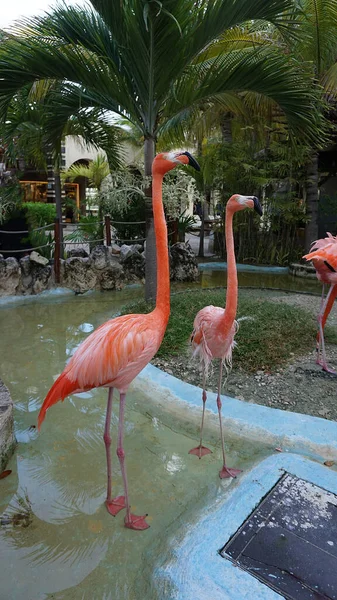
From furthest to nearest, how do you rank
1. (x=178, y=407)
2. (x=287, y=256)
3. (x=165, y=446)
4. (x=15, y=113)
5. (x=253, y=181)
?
(x=287, y=256) < (x=253, y=181) < (x=15, y=113) < (x=178, y=407) < (x=165, y=446)

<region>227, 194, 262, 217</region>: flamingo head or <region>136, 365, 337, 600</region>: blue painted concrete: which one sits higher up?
<region>227, 194, 262, 217</region>: flamingo head

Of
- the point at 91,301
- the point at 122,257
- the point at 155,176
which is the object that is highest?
the point at 155,176

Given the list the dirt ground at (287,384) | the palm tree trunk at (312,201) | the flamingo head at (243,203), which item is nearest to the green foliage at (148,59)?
the flamingo head at (243,203)

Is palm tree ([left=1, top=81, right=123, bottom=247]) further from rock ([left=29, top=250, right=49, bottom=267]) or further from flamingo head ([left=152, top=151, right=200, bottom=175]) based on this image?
flamingo head ([left=152, top=151, right=200, bottom=175])

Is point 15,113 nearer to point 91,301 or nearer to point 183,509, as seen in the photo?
point 91,301

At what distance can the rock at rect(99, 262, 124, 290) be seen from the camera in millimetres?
7590

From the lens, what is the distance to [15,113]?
7707mm

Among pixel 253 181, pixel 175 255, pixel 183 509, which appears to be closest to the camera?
pixel 183 509

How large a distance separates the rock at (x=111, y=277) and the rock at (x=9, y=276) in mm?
1455

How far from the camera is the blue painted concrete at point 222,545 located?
1692 millimetres

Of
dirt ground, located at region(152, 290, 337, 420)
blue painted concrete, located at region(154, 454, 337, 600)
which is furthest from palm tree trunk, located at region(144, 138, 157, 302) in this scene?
blue painted concrete, located at region(154, 454, 337, 600)

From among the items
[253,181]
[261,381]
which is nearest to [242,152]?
[253,181]

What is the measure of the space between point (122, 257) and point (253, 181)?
374 cm

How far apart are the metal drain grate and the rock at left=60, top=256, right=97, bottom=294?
568 cm
